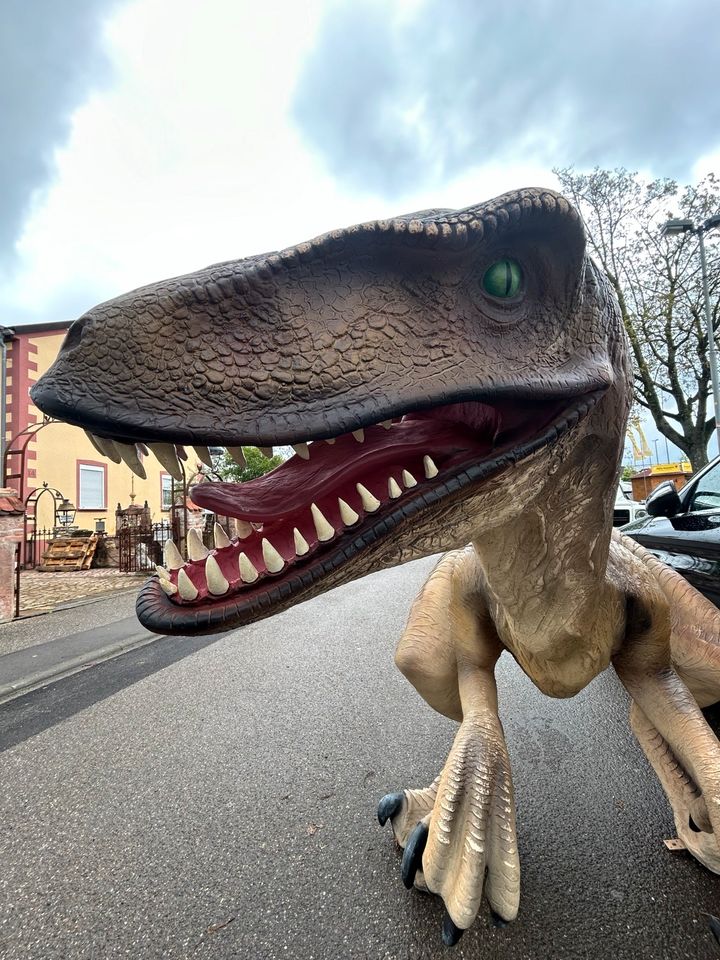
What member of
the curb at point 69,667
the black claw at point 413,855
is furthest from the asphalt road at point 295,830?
the curb at point 69,667

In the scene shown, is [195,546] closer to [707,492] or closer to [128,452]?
[128,452]

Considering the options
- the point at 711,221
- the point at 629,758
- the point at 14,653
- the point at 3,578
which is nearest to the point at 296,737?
the point at 629,758

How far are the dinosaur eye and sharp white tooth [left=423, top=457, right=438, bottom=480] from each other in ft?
1.05

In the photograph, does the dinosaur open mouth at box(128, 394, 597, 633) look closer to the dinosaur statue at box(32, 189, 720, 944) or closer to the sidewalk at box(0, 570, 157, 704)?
the dinosaur statue at box(32, 189, 720, 944)

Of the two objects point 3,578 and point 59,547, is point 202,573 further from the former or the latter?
point 59,547

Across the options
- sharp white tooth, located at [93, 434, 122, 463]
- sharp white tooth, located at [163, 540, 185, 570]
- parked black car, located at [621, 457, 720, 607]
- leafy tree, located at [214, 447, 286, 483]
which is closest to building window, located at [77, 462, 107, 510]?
leafy tree, located at [214, 447, 286, 483]

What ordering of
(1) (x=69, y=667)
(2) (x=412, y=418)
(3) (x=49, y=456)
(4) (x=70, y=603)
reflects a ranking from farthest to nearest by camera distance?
(3) (x=49, y=456) → (4) (x=70, y=603) → (1) (x=69, y=667) → (2) (x=412, y=418)

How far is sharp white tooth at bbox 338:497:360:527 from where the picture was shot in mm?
870

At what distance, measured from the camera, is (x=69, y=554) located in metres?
13.2

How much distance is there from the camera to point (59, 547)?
13.4 meters

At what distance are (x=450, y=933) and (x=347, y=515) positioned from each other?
1096mm

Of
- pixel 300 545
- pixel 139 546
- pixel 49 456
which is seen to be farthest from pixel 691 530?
pixel 49 456

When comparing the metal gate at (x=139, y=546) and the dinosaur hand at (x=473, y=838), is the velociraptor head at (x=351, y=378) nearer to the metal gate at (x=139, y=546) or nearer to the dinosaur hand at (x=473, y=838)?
the dinosaur hand at (x=473, y=838)

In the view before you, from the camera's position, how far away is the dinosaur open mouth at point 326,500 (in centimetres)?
82
